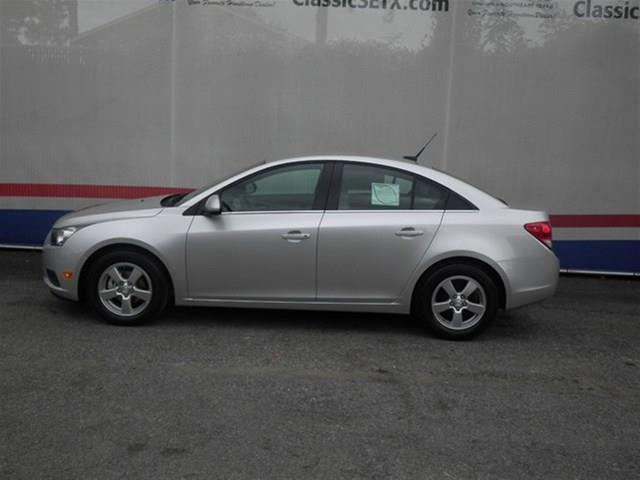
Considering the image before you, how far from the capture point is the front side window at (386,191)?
593 centimetres

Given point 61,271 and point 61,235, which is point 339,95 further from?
point 61,271

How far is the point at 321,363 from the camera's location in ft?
17.4

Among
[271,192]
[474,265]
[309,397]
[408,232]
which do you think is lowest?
[309,397]

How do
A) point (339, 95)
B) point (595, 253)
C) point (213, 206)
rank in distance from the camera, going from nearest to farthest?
point (213, 206) → point (339, 95) → point (595, 253)

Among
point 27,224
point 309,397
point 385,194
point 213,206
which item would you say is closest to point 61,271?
point 213,206

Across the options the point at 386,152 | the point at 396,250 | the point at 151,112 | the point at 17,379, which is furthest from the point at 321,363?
the point at 151,112

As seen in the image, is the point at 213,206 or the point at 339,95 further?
the point at 339,95

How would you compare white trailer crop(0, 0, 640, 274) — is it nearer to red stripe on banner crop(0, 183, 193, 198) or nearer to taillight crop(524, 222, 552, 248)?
red stripe on banner crop(0, 183, 193, 198)

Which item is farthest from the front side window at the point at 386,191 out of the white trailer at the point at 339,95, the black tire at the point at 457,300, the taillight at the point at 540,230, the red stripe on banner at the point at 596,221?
the red stripe on banner at the point at 596,221

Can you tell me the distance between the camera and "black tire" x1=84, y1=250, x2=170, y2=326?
5875mm

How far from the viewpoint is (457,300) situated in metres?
5.86

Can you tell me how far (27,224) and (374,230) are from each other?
5.42m

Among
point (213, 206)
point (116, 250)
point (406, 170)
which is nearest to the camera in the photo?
point (213, 206)

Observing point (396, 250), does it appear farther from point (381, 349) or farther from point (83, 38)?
point (83, 38)
